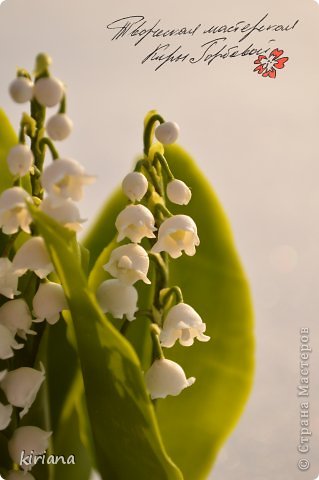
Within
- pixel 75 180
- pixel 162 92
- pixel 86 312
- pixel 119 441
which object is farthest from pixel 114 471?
pixel 162 92

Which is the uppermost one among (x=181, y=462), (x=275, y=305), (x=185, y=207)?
(x=185, y=207)

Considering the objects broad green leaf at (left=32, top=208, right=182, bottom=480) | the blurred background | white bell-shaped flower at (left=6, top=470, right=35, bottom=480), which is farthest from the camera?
the blurred background

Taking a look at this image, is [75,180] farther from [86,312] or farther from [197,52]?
[197,52]

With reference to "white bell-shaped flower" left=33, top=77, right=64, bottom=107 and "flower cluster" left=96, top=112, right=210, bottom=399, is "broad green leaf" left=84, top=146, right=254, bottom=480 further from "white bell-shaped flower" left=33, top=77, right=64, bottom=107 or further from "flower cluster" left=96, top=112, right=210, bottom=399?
"white bell-shaped flower" left=33, top=77, right=64, bottom=107

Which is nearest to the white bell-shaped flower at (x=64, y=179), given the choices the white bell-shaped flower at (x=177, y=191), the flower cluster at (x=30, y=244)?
the flower cluster at (x=30, y=244)

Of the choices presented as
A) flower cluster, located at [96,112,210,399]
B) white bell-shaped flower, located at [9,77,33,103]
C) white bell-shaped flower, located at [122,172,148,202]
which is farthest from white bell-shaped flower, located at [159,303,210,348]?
white bell-shaped flower, located at [9,77,33,103]

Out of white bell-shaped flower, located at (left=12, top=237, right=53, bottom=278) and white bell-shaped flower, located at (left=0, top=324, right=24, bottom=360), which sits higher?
white bell-shaped flower, located at (left=12, top=237, right=53, bottom=278)
